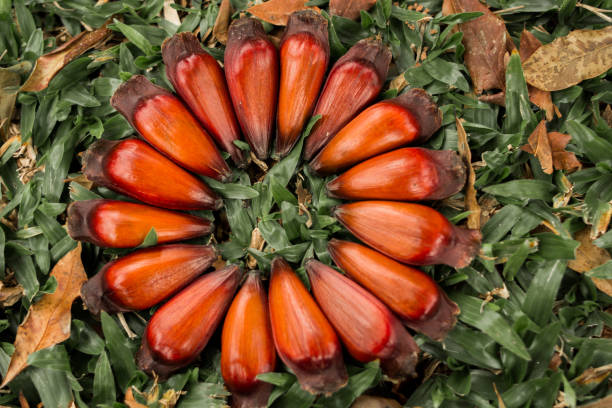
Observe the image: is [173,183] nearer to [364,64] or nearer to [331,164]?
[331,164]

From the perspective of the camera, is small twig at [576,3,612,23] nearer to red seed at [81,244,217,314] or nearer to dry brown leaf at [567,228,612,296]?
dry brown leaf at [567,228,612,296]

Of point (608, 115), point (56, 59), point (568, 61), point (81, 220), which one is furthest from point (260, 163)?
point (608, 115)

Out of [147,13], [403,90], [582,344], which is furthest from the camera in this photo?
[147,13]

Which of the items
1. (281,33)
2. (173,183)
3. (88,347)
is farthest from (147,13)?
(88,347)

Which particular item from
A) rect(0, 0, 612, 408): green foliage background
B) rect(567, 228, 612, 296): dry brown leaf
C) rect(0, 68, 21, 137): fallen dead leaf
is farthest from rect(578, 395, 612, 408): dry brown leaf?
rect(0, 68, 21, 137): fallen dead leaf

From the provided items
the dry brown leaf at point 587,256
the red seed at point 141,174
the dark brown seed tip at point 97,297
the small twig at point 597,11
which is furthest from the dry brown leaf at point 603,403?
the dark brown seed tip at point 97,297

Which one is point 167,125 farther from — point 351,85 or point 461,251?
point 461,251
